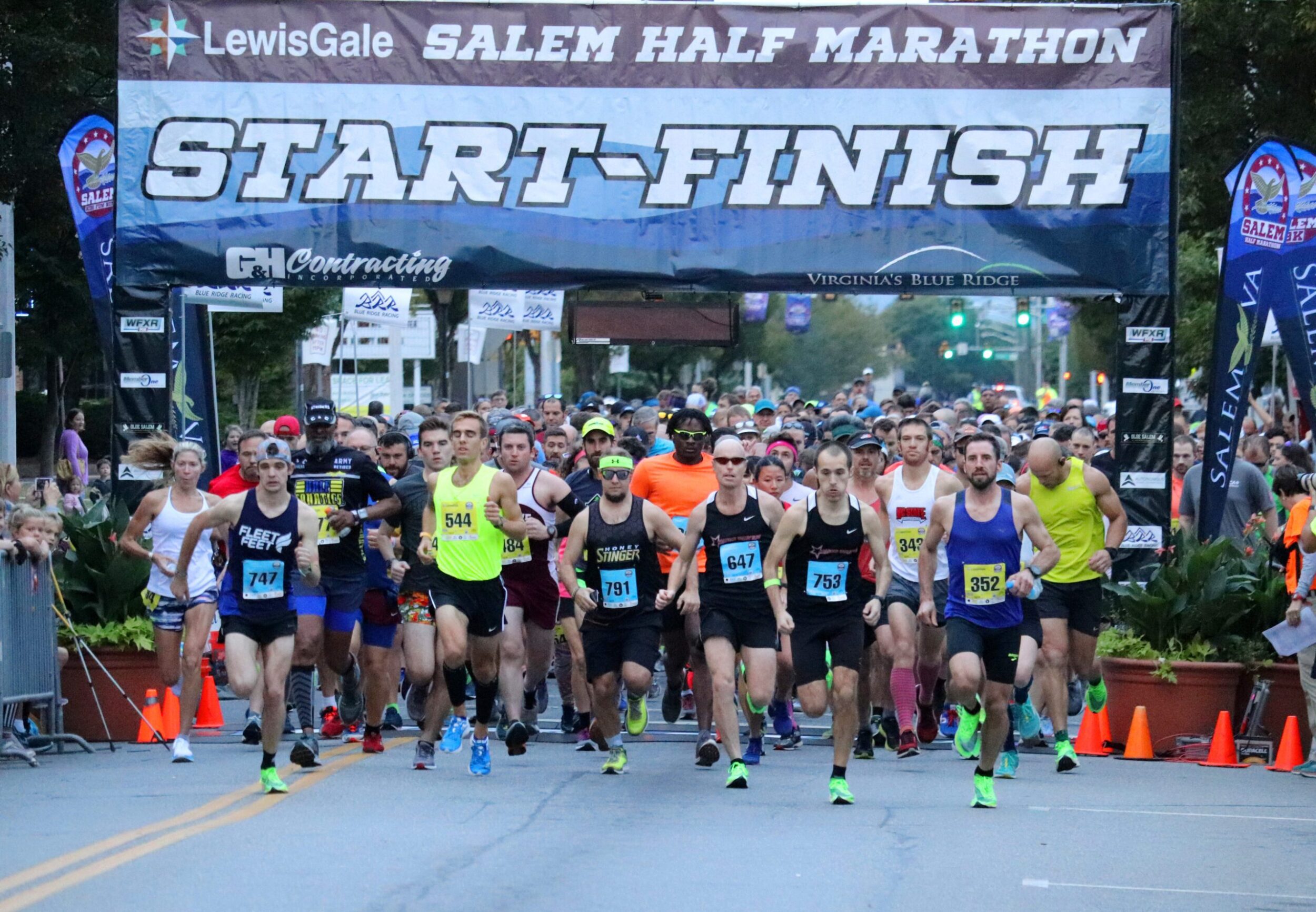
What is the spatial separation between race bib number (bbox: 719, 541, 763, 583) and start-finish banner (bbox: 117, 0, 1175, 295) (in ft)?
15.1

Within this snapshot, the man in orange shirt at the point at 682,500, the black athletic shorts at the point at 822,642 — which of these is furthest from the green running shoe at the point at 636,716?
the black athletic shorts at the point at 822,642

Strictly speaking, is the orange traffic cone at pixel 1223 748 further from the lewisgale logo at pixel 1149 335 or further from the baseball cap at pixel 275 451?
the baseball cap at pixel 275 451

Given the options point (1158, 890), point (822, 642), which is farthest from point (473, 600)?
point (1158, 890)

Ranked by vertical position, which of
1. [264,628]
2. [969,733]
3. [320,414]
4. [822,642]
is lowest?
[969,733]

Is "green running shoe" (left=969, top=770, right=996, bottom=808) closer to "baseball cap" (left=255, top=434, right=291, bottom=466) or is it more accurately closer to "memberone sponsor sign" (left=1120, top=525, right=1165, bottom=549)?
"baseball cap" (left=255, top=434, right=291, bottom=466)

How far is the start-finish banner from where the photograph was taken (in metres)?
15.7

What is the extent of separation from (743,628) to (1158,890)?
142 inches

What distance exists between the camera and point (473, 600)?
11.6 m

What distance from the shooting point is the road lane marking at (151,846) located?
7.54 metres

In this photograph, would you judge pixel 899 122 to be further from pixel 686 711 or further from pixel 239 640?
pixel 239 640

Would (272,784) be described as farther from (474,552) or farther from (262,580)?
(474,552)

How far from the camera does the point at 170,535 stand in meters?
13.4

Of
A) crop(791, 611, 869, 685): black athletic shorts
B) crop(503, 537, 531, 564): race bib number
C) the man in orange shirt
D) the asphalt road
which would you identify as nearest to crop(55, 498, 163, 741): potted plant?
the asphalt road

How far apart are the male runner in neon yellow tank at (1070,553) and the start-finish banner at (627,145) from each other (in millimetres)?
2976
